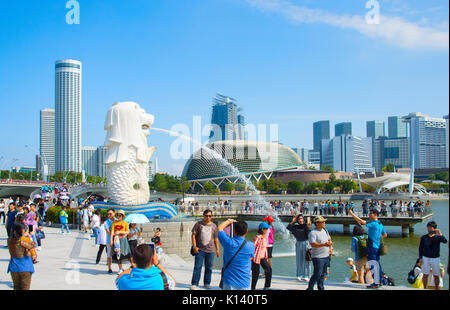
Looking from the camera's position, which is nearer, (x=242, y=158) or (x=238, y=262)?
(x=238, y=262)

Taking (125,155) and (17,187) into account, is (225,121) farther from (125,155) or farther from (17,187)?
(125,155)

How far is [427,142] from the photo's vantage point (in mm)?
182125

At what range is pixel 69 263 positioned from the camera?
9352 millimetres

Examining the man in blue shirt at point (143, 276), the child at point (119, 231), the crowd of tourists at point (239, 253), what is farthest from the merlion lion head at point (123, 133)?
the man in blue shirt at point (143, 276)

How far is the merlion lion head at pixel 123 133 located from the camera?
55.8ft

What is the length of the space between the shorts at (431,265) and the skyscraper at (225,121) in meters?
161

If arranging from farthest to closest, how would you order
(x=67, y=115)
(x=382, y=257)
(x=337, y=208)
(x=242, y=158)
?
(x=67, y=115) < (x=242, y=158) < (x=337, y=208) < (x=382, y=257)

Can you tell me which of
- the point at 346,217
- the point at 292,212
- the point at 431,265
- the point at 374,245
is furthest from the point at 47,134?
the point at 431,265

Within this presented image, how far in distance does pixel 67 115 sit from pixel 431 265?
178m
